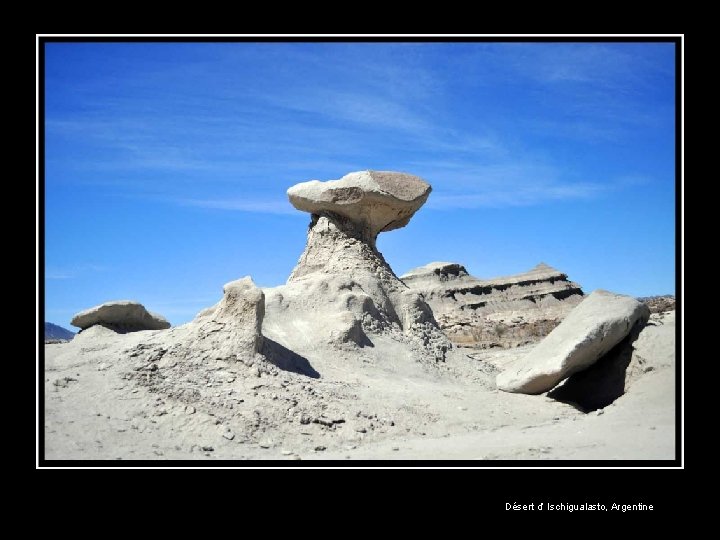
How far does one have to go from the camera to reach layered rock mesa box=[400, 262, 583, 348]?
36.9 m

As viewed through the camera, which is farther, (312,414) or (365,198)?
(365,198)

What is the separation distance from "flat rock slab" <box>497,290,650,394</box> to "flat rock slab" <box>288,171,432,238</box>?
480cm

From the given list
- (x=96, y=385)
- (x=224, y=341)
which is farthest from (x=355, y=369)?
(x=96, y=385)

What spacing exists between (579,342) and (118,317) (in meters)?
7.29

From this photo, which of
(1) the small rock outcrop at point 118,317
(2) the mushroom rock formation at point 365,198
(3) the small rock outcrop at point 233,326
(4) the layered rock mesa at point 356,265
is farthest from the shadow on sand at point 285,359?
(2) the mushroom rock formation at point 365,198

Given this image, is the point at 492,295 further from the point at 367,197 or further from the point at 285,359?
the point at 285,359

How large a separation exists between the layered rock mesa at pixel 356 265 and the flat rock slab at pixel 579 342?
2712 mm

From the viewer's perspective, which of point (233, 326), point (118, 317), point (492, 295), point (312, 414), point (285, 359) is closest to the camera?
point (312, 414)

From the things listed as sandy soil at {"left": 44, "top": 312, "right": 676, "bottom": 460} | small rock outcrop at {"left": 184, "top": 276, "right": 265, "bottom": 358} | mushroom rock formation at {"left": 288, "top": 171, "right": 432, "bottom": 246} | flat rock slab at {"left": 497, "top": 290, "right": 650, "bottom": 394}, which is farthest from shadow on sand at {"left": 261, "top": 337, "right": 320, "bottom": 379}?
mushroom rock formation at {"left": 288, "top": 171, "right": 432, "bottom": 246}

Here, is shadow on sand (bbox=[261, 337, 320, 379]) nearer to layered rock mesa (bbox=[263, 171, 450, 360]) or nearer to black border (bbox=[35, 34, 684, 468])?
layered rock mesa (bbox=[263, 171, 450, 360])

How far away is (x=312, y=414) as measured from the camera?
340 inches
